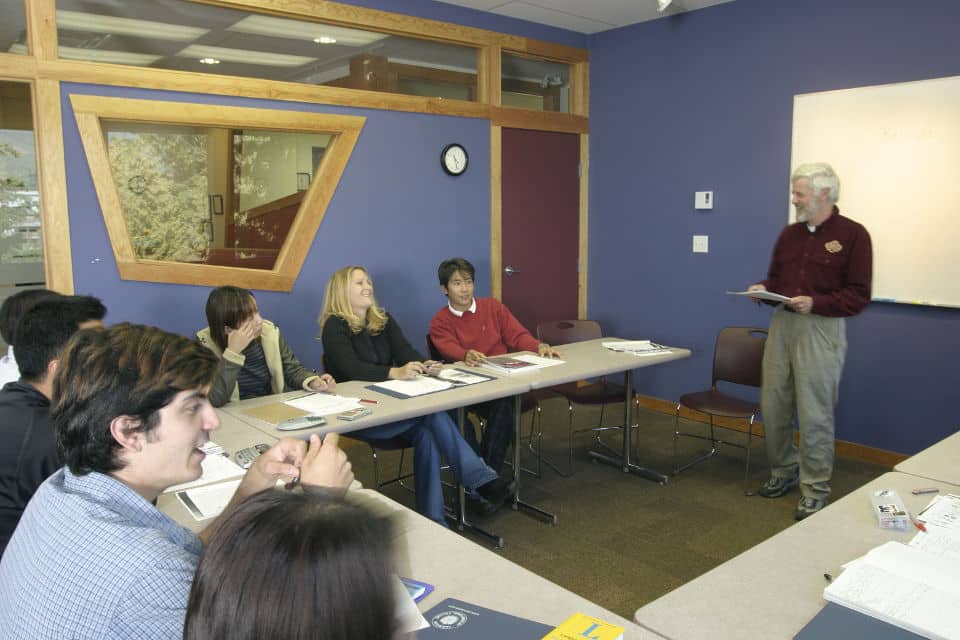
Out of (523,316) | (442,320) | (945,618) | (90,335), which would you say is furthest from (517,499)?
(90,335)

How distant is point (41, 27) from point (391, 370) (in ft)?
8.12

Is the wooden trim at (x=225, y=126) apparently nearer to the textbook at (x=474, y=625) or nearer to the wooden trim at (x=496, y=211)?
the wooden trim at (x=496, y=211)

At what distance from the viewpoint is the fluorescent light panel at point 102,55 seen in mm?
3657

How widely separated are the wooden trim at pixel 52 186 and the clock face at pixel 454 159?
2456 millimetres

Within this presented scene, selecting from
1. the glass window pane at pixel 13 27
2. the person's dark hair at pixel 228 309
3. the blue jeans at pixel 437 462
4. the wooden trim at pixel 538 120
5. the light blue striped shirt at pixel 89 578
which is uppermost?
the glass window pane at pixel 13 27

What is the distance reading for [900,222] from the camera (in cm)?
428

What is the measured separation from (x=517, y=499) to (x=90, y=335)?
114 inches

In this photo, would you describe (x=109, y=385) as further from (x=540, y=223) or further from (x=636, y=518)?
(x=540, y=223)

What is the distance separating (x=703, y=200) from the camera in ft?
17.5

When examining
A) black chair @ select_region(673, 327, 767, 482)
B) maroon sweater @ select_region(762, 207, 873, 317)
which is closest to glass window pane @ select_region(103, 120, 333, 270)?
black chair @ select_region(673, 327, 767, 482)

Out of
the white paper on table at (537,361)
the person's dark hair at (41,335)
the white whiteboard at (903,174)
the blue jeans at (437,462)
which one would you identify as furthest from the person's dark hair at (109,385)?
the white whiteboard at (903,174)

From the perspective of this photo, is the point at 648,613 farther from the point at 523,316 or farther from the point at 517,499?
the point at 523,316

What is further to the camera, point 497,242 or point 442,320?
point 497,242

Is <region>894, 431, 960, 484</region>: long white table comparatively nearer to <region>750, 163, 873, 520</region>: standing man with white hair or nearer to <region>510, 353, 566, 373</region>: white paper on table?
<region>750, 163, 873, 520</region>: standing man with white hair
